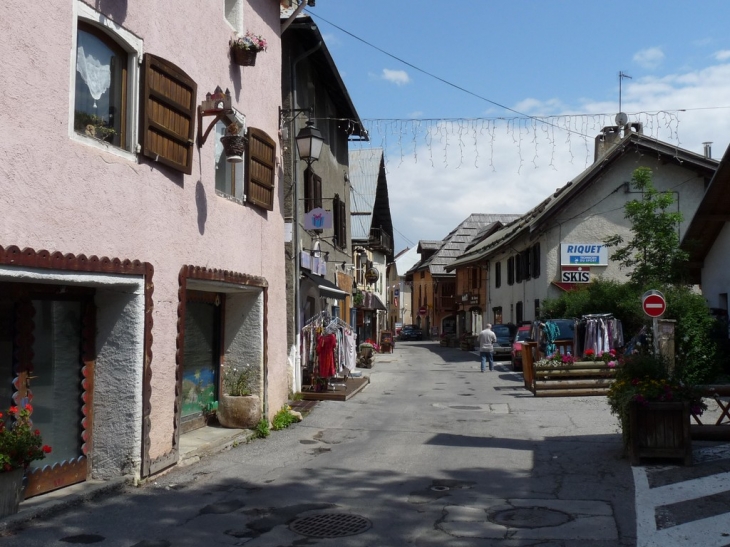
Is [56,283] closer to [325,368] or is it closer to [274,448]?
[274,448]

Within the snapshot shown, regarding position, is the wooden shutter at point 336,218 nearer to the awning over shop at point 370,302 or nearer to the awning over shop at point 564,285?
the awning over shop at point 370,302

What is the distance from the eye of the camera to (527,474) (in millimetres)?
8836

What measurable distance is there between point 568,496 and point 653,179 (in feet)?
78.5

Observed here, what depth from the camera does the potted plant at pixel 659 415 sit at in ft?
28.9

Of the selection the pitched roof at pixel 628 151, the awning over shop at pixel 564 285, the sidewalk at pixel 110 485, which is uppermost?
the pitched roof at pixel 628 151

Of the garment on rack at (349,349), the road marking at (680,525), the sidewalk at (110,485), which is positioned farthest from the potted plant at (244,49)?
the garment on rack at (349,349)

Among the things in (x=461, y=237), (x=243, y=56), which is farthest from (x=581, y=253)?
(x=461, y=237)

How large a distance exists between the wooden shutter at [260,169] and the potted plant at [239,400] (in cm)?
267

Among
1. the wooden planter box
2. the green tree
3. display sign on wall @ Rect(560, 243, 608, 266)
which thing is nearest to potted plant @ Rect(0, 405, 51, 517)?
the wooden planter box

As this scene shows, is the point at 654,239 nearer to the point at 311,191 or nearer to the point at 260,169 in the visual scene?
the point at 311,191

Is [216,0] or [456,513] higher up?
[216,0]

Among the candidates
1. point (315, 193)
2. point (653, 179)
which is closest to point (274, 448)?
point (315, 193)

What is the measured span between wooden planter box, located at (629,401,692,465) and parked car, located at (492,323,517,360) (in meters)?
22.7

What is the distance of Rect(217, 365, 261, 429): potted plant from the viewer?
460 inches
